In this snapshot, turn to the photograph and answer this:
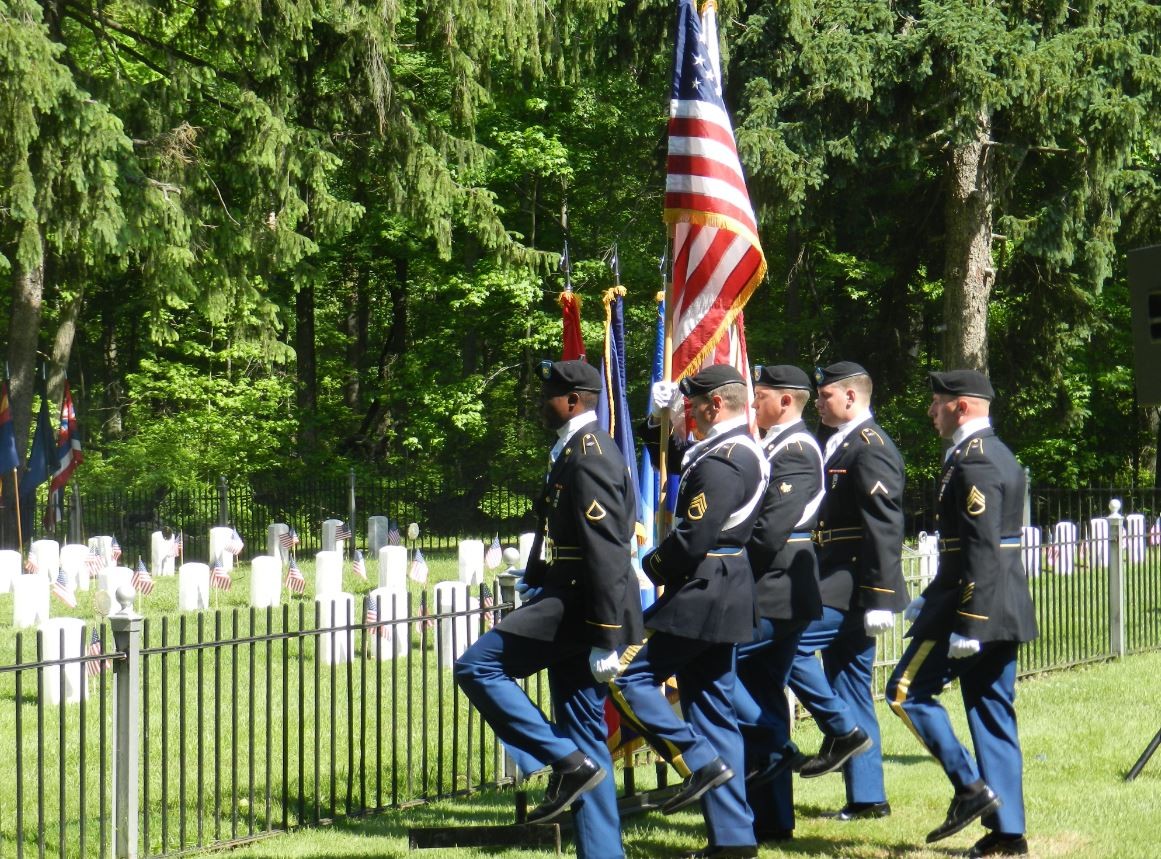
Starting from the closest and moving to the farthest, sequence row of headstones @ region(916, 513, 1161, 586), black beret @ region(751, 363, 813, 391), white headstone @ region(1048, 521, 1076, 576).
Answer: black beret @ region(751, 363, 813, 391) → row of headstones @ region(916, 513, 1161, 586) → white headstone @ region(1048, 521, 1076, 576)

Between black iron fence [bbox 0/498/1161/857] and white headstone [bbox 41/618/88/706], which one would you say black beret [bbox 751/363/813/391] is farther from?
white headstone [bbox 41/618/88/706]

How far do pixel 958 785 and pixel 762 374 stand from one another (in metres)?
1.87

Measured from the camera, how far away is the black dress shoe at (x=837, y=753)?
246 inches

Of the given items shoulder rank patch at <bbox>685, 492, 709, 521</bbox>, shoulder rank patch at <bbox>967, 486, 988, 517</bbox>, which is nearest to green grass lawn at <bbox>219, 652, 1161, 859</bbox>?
shoulder rank patch at <bbox>967, 486, 988, 517</bbox>

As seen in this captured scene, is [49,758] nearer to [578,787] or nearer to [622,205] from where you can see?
[578,787]

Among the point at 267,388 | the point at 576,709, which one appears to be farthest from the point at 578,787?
the point at 267,388

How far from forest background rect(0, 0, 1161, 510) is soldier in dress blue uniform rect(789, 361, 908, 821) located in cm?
1120

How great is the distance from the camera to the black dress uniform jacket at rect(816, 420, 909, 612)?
20.5 feet

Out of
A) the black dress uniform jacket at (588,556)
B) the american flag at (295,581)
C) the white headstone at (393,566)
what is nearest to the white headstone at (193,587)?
the american flag at (295,581)

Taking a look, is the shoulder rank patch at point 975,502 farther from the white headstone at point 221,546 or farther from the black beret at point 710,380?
the white headstone at point 221,546

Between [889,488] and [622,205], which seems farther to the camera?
[622,205]

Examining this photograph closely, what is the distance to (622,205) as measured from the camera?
31234mm

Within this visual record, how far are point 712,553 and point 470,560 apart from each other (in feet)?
38.5

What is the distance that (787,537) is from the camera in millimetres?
6008
